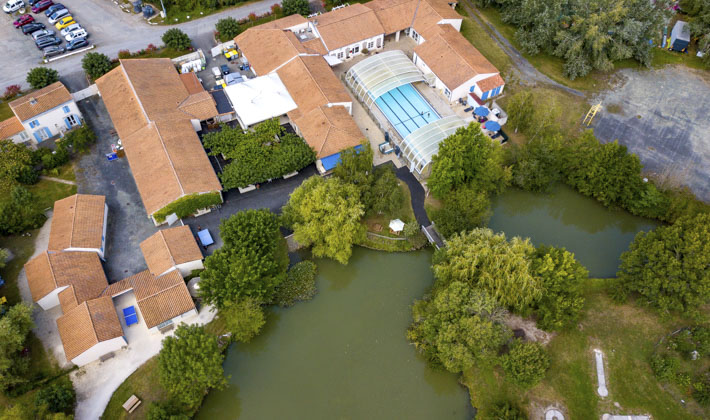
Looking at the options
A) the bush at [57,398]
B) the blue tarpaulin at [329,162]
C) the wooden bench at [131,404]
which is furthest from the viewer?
the blue tarpaulin at [329,162]

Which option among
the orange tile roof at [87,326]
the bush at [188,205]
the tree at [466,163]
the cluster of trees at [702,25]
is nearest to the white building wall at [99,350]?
the orange tile roof at [87,326]

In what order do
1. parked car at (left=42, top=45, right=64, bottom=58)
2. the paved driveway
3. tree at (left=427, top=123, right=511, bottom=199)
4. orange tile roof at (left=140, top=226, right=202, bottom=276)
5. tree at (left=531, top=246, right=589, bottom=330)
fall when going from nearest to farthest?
tree at (left=531, top=246, right=589, bottom=330) → orange tile roof at (left=140, top=226, right=202, bottom=276) → tree at (left=427, top=123, right=511, bottom=199) → the paved driveway → parked car at (left=42, top=45, right=64, bottom=58)

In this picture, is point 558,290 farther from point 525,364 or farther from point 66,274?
point 66,274

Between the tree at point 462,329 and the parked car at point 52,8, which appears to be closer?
the tree at point 462,329

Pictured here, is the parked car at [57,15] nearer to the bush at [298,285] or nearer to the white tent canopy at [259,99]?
the white tent canopy at [259,99]

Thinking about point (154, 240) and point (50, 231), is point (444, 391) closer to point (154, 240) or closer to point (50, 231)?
point (154, 240)

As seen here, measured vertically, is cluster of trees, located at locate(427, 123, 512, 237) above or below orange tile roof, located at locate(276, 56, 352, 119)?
below

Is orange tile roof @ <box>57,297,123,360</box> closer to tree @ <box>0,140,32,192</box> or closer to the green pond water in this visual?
the green pond water

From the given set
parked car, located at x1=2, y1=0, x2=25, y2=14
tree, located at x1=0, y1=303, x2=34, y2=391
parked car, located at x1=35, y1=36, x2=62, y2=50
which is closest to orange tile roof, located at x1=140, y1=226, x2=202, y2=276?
tree, located at x1=0, y1=303, x2=34, y2=391
